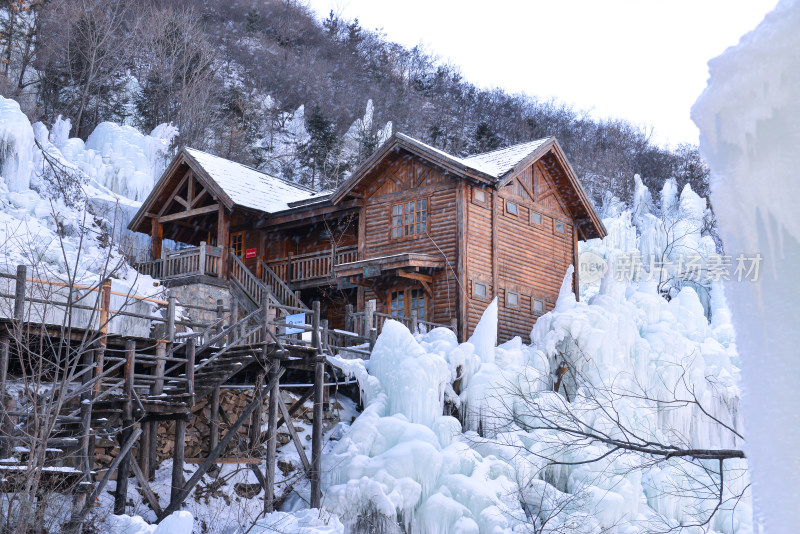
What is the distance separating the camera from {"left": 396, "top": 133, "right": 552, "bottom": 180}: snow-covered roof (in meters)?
21.3

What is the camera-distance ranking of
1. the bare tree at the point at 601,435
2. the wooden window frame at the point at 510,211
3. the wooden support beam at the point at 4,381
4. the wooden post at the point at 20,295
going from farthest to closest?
the wooden window frame at the point at 510,211 < the bare tree at the point at 601,435 < the wooden post at the point at 20,295 < the wooden support beam at the point at 4,381

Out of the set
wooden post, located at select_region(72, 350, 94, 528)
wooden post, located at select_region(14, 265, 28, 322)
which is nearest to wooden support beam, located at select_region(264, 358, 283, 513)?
wooden post, located at select_region(72, 350, 94, 528)

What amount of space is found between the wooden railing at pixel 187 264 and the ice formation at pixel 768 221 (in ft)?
69.7

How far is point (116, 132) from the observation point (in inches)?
1340

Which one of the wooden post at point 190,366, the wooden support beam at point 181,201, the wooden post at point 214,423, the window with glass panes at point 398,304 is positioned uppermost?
the wooden support beam at point 181,201

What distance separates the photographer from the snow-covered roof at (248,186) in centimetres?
2462

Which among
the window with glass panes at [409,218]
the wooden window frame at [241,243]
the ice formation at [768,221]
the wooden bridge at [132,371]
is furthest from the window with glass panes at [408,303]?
the ice formation at [768,221]

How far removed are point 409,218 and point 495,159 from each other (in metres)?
3.22

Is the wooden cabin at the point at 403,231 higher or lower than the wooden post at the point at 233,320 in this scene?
higher

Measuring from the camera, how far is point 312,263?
77.6ft

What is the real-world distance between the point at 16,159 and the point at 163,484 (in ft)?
49.4

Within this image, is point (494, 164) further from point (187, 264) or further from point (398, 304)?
point (187, 264)

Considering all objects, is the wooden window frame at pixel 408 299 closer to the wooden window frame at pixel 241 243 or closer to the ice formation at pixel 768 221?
the wooden window frame at pixel 241 243

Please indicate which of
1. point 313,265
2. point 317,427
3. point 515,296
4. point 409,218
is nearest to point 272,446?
point 317,427
